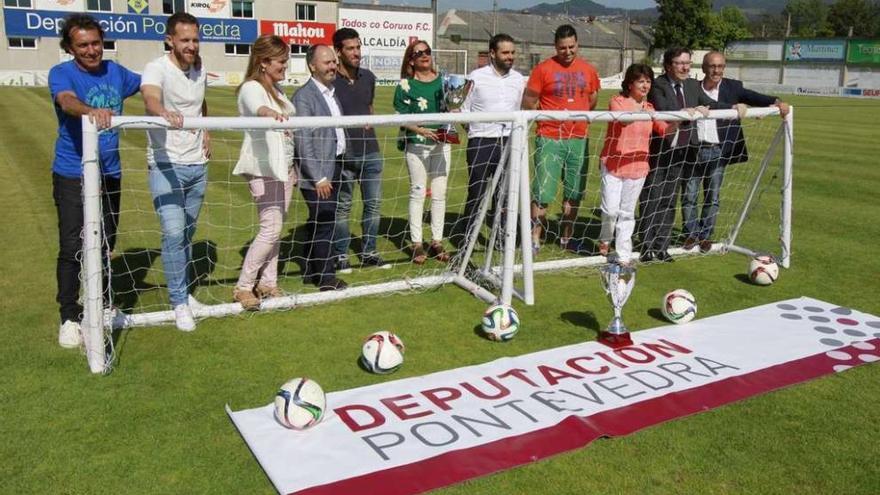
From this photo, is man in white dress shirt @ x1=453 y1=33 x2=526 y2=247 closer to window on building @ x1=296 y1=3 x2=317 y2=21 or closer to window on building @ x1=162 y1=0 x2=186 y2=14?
window on building @ x1=162 y1=0 x2=186 y2=14

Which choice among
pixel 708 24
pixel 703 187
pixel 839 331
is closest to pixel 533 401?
pixel 839 331

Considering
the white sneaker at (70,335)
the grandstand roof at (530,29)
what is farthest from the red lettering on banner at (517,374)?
the grandstand roof at (530,29)

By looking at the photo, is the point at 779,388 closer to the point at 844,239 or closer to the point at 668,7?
the point at 844,239

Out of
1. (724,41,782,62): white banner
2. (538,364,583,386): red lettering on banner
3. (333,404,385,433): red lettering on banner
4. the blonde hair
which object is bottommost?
(333,404,385,433): red lettering on banner

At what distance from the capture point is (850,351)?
5.20m

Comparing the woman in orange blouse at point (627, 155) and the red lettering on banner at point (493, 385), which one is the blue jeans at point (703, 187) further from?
the red lettering on banner at point (493, 385)

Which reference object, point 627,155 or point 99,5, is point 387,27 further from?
point 627,155

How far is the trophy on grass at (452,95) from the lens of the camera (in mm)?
Result: 6766

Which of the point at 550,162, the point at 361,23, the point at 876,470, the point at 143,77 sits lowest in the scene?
the point at 876,470

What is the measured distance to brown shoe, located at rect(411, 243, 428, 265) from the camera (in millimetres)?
7258

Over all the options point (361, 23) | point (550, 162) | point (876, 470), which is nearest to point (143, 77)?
point (550, 162)

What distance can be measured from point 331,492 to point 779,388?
2.96 m

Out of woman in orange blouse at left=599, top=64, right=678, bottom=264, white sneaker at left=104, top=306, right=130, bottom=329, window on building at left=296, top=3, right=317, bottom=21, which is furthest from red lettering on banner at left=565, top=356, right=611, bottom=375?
window on building at left=296, top=3, right=317, bottom=21

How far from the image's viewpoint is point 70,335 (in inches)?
199
